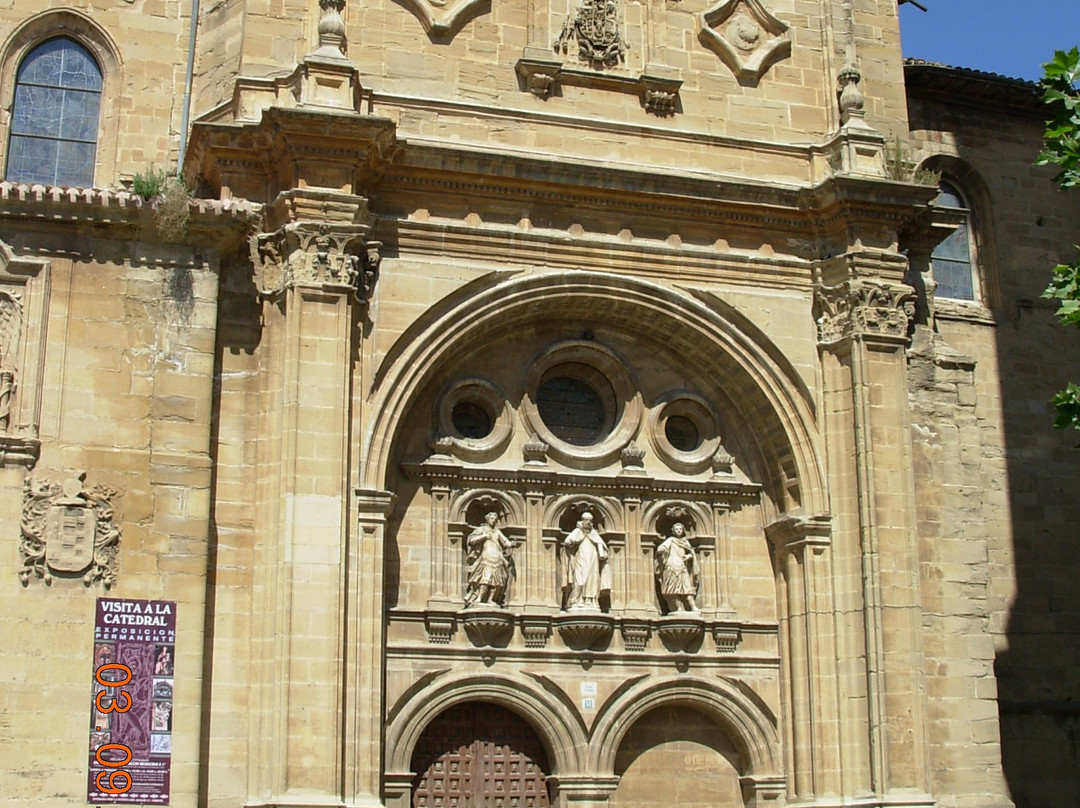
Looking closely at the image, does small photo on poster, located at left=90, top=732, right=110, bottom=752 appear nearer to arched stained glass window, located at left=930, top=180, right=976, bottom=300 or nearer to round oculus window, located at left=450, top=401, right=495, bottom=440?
round oculus window, located at left=450, top=401, right=495, bottom=440

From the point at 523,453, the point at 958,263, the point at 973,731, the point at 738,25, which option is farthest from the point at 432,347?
the point at 958,263

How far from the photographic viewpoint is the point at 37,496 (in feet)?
53.6

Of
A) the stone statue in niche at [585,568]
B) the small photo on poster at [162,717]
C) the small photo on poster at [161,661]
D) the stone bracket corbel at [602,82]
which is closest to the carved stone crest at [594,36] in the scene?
the stone bracket corbel at [602,82]

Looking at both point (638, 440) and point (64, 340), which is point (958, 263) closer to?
point (638, 440)

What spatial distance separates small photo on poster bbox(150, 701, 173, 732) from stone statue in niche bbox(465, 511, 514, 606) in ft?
13.2

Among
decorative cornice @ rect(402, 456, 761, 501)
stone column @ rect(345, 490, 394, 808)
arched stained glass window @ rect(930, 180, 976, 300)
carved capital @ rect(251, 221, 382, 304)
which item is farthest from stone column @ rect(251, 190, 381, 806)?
arched stained glass window @ rect(930, 180, 976, 300)

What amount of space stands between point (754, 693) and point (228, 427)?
22.6ft

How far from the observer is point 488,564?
19.1 metres

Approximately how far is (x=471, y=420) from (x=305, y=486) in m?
3.05

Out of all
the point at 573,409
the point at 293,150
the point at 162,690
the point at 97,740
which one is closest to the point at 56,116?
the point at 293,150

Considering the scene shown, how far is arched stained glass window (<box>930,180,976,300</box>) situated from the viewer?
2538 cm

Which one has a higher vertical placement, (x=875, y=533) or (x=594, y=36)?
(x=594, y=36)

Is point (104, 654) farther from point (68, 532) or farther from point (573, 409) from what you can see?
point (573, 409)

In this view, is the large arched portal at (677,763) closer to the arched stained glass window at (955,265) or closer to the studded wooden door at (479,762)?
the studded wooden door at (479,762)
